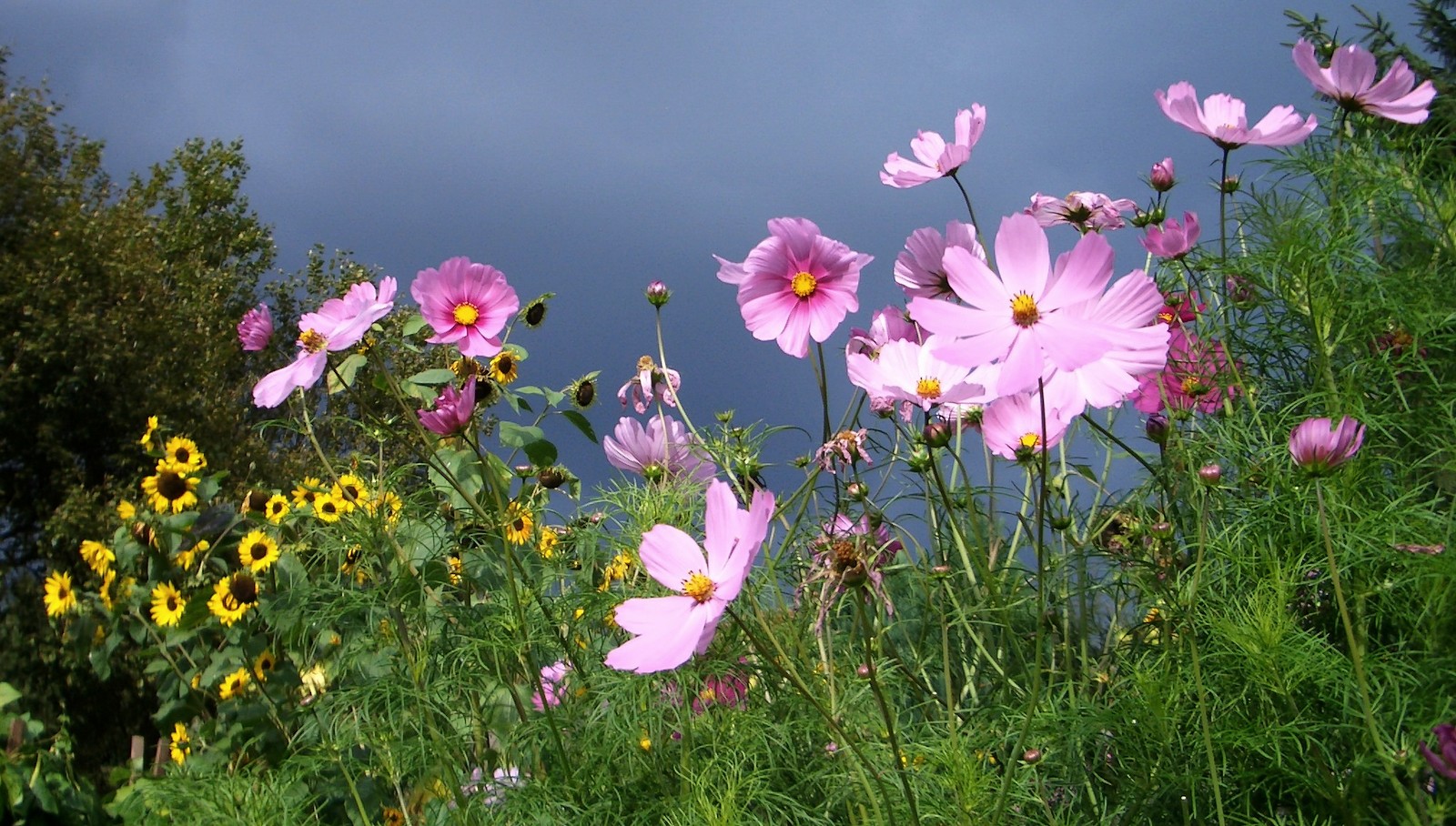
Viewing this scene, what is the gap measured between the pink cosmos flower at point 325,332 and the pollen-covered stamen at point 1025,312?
58 cm

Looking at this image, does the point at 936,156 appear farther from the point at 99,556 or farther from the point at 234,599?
the point at 99,556

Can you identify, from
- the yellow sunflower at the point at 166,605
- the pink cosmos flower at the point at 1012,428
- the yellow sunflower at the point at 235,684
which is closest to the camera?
the pink cosmos flower at the point at 1012,428

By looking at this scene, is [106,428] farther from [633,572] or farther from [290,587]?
[633,572]

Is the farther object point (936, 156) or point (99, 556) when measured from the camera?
point (99, 556)

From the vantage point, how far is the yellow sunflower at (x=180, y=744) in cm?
243

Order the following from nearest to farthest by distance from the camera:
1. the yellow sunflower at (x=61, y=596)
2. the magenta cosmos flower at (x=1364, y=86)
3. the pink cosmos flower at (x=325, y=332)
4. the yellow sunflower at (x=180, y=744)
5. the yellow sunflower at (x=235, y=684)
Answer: the pink cosmos flower at (x=325, y=332)
the magenta cosmos flower at (x=1364, y=86)
the yellow sunflower at (x=235, y=684)
the yellow sunflower at (x=180, y=744)
the yellow sunflower at (x=61, y=596)

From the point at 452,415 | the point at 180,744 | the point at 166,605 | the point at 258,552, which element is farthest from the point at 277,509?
the point at 452,415

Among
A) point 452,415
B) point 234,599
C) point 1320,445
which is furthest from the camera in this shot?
point 234,599

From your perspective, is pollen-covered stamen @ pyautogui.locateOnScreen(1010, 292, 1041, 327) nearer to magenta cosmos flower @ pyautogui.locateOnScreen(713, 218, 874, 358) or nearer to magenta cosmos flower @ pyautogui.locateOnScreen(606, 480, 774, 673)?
magenta cosmos flower @ pyautogui.locateOnScreen(606, 480, 774, 673)

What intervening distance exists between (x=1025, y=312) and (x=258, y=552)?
1862 mm

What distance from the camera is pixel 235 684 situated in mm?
2449

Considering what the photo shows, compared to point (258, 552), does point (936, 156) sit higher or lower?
higher

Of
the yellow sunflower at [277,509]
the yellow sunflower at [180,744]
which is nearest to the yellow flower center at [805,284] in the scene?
the yellow sunflower at [277,509]

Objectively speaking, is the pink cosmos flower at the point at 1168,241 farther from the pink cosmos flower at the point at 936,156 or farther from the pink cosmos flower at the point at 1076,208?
the pink cosmos flower at the point at 936,156
